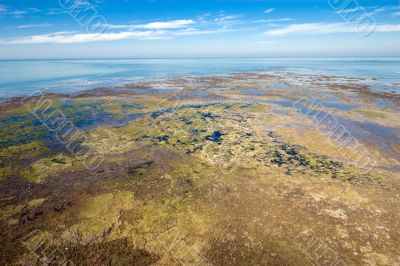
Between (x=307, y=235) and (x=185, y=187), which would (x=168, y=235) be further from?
(x=307, y=235)

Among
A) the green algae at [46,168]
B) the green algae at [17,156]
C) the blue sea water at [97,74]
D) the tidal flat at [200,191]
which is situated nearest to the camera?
the tidal flat at [200,191]

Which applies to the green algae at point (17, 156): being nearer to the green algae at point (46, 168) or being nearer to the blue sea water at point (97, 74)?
the green algae at point (46, 168)

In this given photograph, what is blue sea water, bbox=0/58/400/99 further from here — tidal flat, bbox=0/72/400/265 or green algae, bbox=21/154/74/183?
green algae, bbox=21/154/74/183

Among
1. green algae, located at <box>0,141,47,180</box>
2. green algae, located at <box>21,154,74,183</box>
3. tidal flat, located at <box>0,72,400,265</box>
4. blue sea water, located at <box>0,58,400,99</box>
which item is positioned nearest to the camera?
tidal flat, located at <box>0,72,400,265</box>

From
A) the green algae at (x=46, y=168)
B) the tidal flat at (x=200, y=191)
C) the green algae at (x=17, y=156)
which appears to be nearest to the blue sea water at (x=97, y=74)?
the green algae at (x=17, y=156)

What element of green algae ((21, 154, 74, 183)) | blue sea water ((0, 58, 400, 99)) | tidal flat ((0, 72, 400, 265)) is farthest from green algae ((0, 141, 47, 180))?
blue sea water ((0, 58, 400, 99))

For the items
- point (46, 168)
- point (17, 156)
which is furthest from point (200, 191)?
point (17, 156)

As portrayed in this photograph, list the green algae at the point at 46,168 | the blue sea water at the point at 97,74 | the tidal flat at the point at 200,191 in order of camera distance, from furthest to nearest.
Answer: the blue sea water at the point at 97,74 → the green algae at the point at 46,168 → the tidal flat at the point at 200,191

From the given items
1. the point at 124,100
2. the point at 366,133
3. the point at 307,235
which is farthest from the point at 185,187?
the point at 124,100

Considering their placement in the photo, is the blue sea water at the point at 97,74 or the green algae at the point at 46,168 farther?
the blue sea water at the point at 97,74
